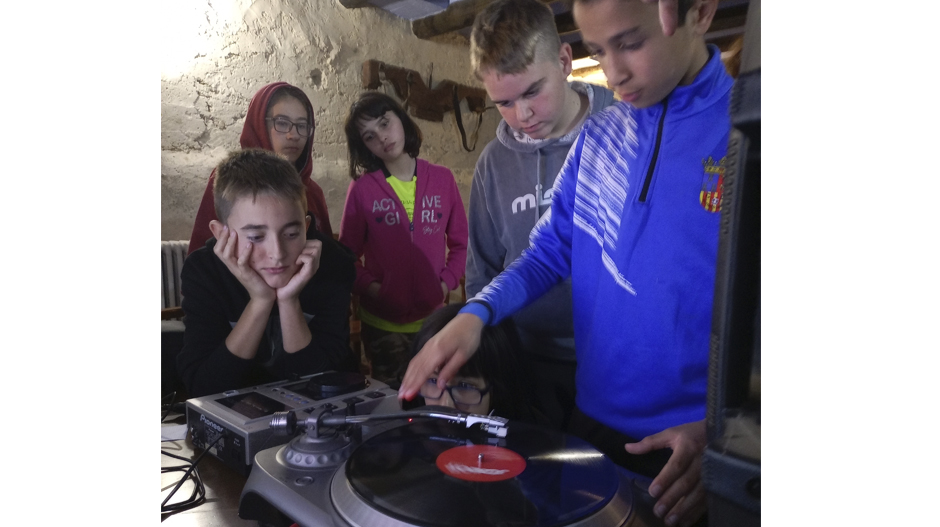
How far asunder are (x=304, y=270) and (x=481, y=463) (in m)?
0.64

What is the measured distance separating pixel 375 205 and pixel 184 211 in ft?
1.24

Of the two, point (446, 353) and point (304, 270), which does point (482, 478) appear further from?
point (304, 270)

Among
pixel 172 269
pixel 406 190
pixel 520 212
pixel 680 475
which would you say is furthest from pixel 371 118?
pixel 680 475

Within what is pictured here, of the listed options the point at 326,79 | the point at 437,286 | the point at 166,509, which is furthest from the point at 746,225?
the point at 166,509

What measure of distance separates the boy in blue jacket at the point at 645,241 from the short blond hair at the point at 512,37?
72mm

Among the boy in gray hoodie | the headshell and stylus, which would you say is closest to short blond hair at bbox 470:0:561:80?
the boy in gray hoodie

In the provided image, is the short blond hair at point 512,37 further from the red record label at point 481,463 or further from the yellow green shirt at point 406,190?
the red record label at point 481,463

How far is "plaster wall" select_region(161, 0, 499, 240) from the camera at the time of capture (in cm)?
120

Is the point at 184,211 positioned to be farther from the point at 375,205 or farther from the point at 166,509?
the point at 166,509

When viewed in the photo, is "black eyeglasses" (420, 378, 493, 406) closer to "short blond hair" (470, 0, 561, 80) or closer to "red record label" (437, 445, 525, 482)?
"red record label" (437, 445, 525, 482)

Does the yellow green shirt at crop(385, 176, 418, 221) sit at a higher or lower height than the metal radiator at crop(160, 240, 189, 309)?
higher

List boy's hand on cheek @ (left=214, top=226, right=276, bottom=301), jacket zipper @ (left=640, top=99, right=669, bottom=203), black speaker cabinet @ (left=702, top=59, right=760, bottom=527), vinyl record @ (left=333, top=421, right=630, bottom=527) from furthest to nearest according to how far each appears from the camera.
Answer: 1. boy's hand on cheek @ (left=214, top=226, right=276, bottom=301)
2. jacket zipper @ (left=640, top=99, right=669, bottom=203)
3. vinyl record @ (left=333, top=421, right=630, bottom=527)
4. black speaker cabinet @ (left=702, top=59, right=760, bottom=527)

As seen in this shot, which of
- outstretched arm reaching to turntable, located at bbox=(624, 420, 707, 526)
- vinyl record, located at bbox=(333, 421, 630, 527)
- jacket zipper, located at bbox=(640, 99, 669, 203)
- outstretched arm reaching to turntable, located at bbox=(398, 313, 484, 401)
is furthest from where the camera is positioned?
outstretched arm reaching to turntable, located at bbox=(398, 313, 484, 401)
